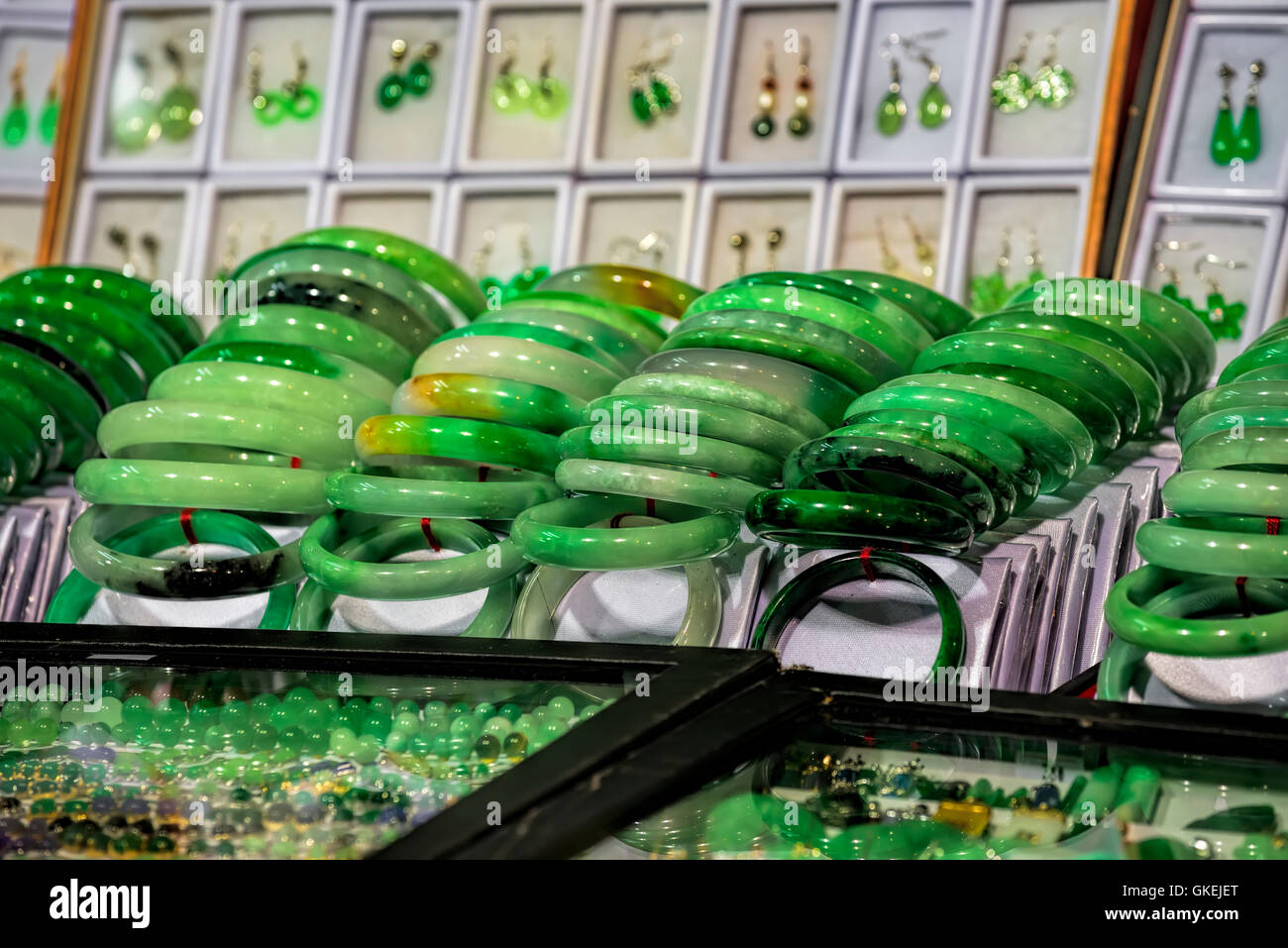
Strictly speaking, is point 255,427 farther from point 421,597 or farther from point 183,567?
point 421,597

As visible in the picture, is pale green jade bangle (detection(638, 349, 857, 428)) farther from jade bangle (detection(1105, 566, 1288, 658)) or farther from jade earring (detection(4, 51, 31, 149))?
jade earring (detection(4, 51, 31, 149))

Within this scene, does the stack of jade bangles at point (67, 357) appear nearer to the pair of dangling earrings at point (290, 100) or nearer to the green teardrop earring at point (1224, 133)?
the pair of dangling earrings at point (290, 100)

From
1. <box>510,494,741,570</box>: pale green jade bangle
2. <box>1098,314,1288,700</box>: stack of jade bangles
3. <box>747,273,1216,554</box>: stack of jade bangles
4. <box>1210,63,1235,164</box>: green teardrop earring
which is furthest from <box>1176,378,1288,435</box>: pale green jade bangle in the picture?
<box>1210,63,1235,164</box>: green teardrop earring

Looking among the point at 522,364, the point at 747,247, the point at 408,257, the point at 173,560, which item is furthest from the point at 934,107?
the point at 173,560

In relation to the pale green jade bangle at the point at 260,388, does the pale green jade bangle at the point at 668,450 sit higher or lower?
lower

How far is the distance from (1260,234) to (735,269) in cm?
111

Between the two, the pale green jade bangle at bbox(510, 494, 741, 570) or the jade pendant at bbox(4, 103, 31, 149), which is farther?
Result: the jade pendant at bbox(4, 103, 31, 149)

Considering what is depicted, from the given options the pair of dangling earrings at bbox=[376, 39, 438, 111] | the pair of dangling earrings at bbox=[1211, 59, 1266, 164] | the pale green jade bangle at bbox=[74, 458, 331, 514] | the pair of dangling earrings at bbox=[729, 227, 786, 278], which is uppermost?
the pair of dangling earrings at bbox=[376, 39, 438, 111]

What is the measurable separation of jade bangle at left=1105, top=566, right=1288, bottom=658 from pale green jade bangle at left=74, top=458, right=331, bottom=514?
106 cm

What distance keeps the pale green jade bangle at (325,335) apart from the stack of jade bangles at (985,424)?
690 mm

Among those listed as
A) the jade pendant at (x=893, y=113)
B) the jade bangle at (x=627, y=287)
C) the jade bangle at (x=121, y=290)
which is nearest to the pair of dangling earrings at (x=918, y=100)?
the jade pendant at (x=893, y=113)

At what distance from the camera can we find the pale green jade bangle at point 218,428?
2.01 metres

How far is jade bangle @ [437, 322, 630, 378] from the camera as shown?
2.08 meters

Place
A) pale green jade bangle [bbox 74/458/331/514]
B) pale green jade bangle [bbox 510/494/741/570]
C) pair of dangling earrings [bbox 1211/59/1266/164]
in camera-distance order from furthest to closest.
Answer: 1. pair of dangling earrings [bbox 1211/59/1266/164]
2. pale green jade bangle [bbox 74/458/331/514]
3. pale green jade bangle [bbox 510/494/741/570]
